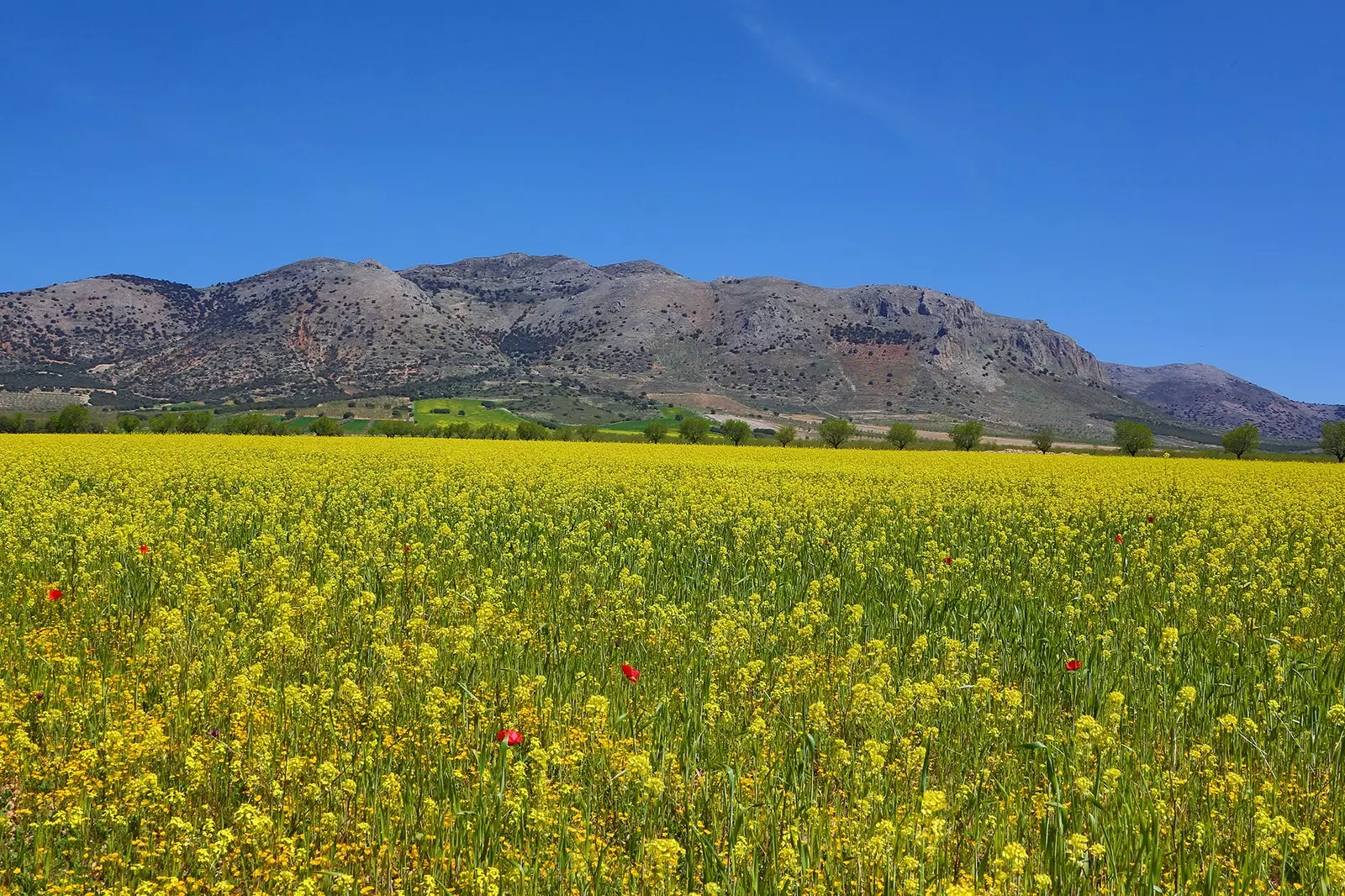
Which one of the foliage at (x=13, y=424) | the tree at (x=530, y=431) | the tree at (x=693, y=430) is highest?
the tree at (x=693, y=430)

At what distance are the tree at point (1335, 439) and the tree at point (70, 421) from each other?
105986mm

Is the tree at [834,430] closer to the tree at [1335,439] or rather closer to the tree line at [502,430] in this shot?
the tree line at [502,430]

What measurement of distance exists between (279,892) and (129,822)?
4.25 ft

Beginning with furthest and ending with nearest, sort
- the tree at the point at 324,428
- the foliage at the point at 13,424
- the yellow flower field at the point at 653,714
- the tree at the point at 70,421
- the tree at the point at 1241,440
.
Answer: the tree at the point at 1241,440 < the tree at the point at 324,428 < the tree at the point at 70,421 < the foliage at the point at 13,424 < the yellow flower field at the point at 653,714

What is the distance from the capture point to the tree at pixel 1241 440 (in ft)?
219

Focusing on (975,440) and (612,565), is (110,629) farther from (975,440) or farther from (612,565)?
(975,440)

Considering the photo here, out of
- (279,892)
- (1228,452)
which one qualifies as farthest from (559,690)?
(1228,452)

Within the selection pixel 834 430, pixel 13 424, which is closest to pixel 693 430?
pixel 834 430

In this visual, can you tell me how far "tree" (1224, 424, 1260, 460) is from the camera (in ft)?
219

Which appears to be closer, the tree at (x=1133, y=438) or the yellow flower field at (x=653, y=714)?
the yellow flower field at (x=653, y=714)

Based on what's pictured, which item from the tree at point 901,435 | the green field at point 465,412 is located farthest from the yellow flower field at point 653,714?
the green field at point 465,412

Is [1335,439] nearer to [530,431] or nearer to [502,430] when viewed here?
[530,431]

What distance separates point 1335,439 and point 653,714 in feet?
275

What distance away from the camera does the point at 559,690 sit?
5668 millimetres
